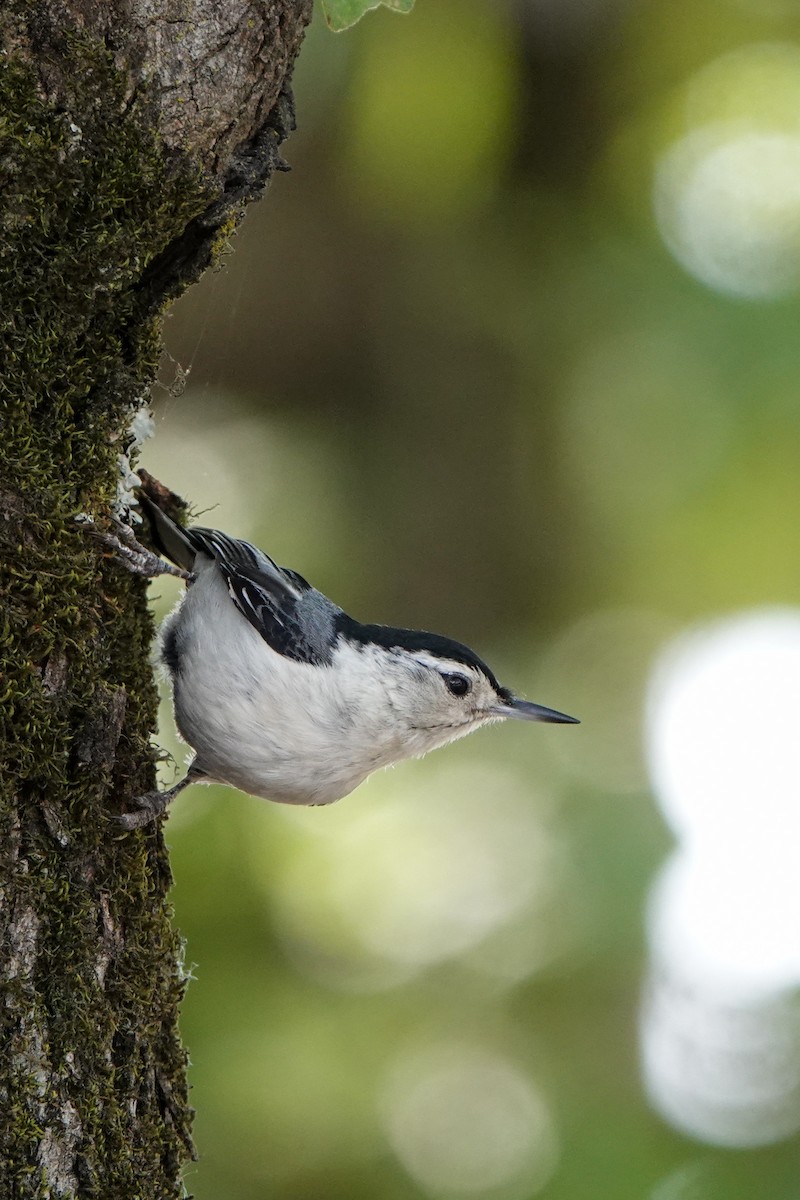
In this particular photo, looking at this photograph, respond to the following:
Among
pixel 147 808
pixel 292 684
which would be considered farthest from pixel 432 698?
pixel 147 808

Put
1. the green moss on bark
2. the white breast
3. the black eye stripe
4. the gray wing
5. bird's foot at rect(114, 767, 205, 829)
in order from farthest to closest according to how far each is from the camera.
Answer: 1. the black eye stripe
2. the gray wing
3. the white breast
4. bird's foot at rect(114, 767, 205, 829)
5. the green moss on bark

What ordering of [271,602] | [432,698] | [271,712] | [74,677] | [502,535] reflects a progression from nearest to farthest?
[74,677], [271,712], [271,602], [432,698], [502,535]

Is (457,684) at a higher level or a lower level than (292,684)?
higher

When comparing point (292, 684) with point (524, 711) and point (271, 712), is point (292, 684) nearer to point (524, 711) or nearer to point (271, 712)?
point (271, 712)

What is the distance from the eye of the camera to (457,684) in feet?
10.0

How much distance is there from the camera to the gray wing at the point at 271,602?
2.86 metres

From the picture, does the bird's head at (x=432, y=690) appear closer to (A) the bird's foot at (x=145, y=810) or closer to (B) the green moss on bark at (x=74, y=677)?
(A) the bird's foot at (x=145, y=810)

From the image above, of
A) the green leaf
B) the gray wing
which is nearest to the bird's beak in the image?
the gray wing

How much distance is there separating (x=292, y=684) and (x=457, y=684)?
486mm

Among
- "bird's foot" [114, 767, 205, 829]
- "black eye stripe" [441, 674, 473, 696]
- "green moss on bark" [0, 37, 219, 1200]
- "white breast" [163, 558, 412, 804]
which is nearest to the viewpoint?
"green moss on bark" [0, 37, 219, 1200]

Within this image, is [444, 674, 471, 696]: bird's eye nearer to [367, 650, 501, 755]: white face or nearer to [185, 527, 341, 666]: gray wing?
[367, 650, 501, 755]: white face

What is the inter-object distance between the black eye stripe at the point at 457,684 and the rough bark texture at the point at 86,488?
1.02m

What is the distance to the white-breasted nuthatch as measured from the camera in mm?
2732

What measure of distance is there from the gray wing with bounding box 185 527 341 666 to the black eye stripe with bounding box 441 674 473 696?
1.04ft
